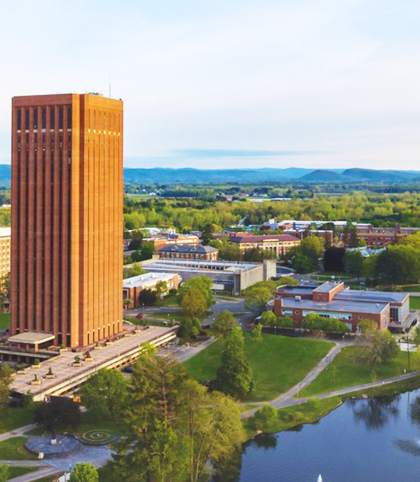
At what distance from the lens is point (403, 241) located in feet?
429

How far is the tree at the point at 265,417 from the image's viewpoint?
52.2 m

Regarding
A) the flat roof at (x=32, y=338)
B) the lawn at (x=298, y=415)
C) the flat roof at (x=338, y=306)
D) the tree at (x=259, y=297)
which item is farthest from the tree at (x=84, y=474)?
the tree at (x=259, y=297)

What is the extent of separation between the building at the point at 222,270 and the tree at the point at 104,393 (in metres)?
50.0

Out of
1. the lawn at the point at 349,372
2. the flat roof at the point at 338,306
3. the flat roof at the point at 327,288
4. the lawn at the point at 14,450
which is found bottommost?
the lawn at the point at 14,450

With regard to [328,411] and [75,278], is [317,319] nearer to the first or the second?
[328,411]

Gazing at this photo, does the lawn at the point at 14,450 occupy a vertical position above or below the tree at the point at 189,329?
below

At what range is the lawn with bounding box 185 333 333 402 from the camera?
6175 centimetres

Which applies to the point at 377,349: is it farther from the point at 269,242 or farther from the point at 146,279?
the point at 269,242

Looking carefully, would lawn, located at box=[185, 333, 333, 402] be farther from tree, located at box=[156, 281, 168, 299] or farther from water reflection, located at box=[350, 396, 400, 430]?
tree, located at box=[156, 281, 168, 299]

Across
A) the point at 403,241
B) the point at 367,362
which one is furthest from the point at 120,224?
Answer: the point at 403,241

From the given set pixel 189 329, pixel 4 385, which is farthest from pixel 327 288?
pixel 4 385

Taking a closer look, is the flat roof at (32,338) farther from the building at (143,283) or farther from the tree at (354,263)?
the tree at (354,263)

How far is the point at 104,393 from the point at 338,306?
37196 mm

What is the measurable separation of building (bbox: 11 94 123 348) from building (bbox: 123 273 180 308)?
74.7ft
